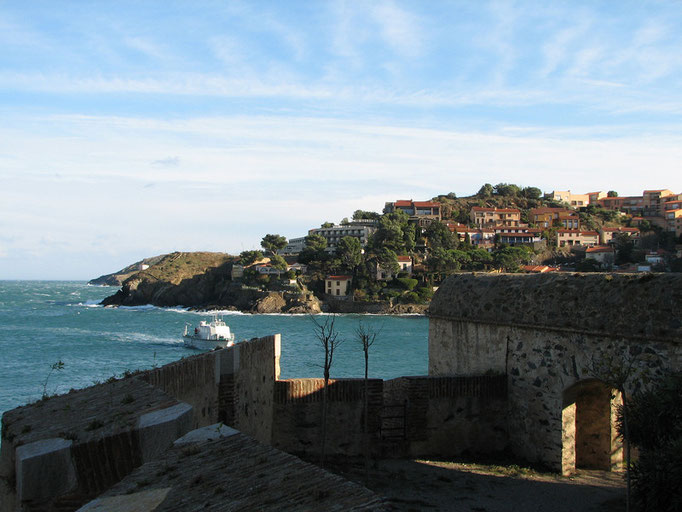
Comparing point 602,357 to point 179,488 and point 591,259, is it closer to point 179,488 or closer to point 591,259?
point 179,488

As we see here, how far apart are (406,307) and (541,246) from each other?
38.6 meters

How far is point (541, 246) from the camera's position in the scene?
124 m

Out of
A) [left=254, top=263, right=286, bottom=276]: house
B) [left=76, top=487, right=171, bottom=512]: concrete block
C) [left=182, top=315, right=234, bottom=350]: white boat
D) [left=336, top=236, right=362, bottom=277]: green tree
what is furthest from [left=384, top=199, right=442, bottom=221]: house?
[left=76, top=487, right=171, bottom=512]: concrete block

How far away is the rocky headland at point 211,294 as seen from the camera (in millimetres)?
104438

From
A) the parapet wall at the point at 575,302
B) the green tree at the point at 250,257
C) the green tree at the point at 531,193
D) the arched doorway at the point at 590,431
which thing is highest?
the green tree at the point at 531,193

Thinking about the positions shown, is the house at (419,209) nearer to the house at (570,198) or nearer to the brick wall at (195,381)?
the house at (570,198)

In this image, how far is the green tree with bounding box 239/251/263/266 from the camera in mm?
124688

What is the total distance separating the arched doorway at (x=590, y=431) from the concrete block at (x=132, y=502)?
9.55 meters

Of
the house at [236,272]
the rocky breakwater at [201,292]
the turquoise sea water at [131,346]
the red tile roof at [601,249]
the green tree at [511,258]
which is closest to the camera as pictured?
the turquoise sea water at [131,346]

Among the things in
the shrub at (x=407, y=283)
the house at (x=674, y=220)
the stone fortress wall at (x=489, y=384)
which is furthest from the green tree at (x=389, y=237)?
the stone fortress wall at (x=489, y=384)

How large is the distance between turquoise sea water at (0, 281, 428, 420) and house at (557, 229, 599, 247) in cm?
4853

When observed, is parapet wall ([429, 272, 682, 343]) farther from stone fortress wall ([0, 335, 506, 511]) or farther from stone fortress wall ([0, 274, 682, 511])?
stone fortress wall ([0, 335, 506, 511])

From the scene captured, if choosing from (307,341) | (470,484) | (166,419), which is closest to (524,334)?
(470,484)

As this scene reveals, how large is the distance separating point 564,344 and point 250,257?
382 ft
